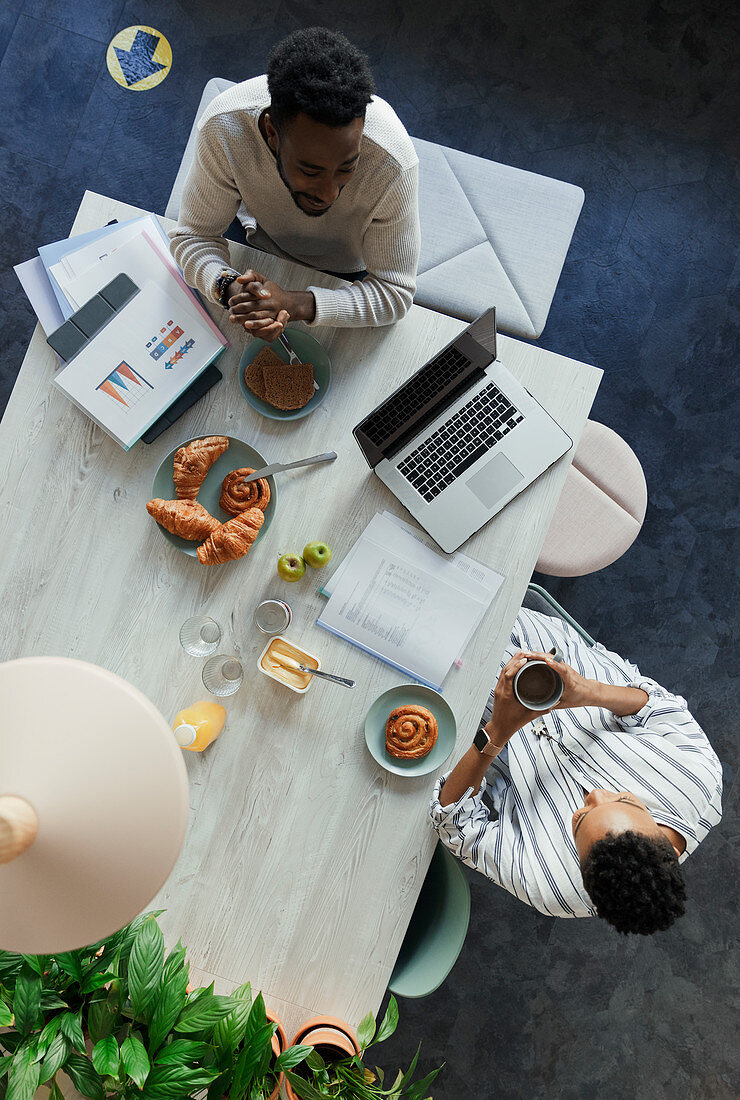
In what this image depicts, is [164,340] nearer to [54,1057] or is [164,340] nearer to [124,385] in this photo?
[124,385]

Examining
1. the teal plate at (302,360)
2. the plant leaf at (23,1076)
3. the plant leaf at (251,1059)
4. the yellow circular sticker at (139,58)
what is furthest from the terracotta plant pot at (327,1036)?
the yellow circular sticker at (139,58)

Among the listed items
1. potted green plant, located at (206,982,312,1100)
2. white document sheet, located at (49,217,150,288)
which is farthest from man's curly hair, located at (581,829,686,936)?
white document sheet, located at (49,217,150,288)

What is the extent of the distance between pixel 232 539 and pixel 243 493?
117 millimetres

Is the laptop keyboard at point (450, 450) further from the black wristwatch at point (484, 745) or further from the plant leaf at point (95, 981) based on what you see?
the plant leaf at point (95, 981)

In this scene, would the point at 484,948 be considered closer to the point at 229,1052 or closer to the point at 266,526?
the point at 229,1052

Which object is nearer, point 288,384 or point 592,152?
point 288,384

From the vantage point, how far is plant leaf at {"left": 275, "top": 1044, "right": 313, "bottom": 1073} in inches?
52.3

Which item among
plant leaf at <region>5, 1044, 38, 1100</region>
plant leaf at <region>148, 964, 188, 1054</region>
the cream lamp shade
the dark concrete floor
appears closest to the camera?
the cream lamp shade

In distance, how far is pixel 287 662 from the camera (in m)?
1.58

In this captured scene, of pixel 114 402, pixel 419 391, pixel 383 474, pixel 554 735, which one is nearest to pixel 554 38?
pixel 419 391

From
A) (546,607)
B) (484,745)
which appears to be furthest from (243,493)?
(546,607)

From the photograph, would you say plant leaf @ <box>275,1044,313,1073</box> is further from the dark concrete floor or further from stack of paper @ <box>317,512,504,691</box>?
the dark concrete floor

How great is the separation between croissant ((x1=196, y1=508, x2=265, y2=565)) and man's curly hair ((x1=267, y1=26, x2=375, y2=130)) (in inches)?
29.4

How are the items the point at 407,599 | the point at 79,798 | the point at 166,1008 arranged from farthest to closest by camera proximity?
the point at 407,599 < the point at 166,1008 < the point at 79,798
